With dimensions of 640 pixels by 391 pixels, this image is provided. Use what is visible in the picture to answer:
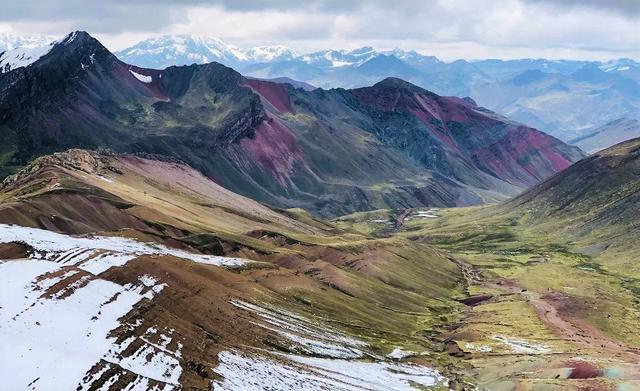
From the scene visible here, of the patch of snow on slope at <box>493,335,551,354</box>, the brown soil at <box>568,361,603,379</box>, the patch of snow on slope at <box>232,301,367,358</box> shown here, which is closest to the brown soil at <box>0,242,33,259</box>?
the patch of snow on slope at <box>232,301,367,358</box>

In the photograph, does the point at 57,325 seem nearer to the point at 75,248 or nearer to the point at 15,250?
the point at 15,250

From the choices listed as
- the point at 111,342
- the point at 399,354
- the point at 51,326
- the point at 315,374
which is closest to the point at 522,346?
the point at 399,354

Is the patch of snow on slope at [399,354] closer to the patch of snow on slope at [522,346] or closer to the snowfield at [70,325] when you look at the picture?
the patch of snow on slope at [522,346]

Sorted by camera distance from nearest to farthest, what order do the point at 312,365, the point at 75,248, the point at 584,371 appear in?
the point at 312,365
the point at 75,248
the point at 584,371

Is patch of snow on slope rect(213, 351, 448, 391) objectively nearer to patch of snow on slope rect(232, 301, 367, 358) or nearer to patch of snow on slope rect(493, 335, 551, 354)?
patch of snow on slope rect(232, 301, 367, 358)

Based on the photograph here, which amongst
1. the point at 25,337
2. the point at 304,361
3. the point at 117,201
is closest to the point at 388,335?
the point at 304,361
